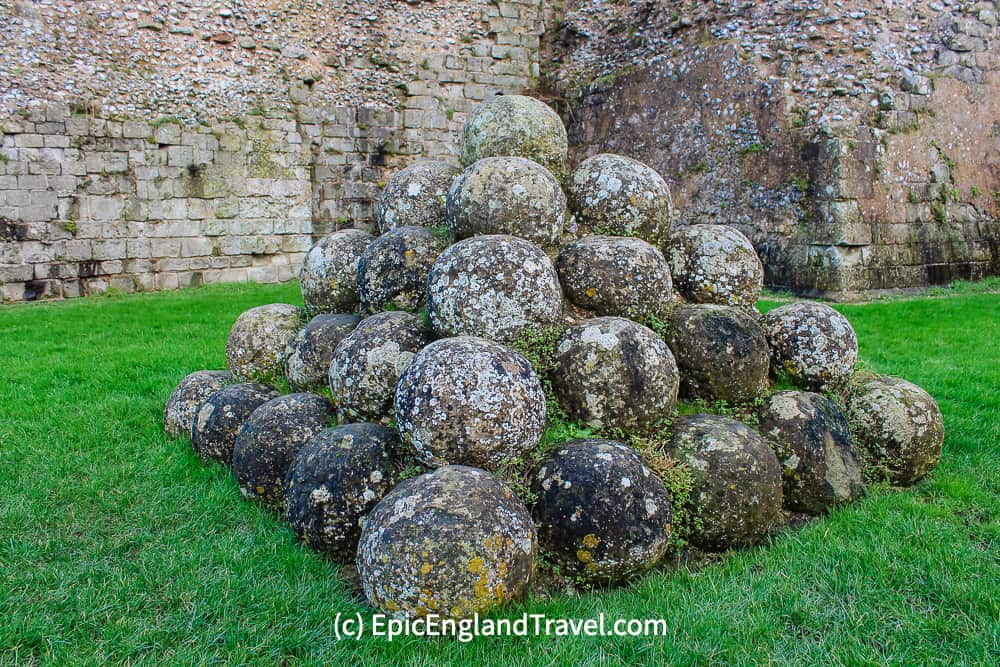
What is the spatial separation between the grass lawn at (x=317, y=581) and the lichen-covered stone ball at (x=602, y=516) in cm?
12

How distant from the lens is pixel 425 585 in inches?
100

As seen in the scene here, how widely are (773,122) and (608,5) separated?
16.3ft

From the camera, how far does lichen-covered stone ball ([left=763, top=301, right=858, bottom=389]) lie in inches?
157

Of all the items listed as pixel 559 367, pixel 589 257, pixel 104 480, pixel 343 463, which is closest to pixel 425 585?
pixel 343 463

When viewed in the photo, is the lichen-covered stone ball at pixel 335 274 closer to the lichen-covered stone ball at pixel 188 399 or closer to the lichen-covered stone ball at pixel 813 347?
the lichen-covered stone ball at pixel 188 399

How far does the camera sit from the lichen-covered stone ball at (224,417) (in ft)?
13.8

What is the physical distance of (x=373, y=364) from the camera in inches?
141

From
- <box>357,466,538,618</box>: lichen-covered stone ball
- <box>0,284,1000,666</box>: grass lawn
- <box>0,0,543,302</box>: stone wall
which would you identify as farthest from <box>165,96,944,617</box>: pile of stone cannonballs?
<box>0,0,543,302</box>: stone wall

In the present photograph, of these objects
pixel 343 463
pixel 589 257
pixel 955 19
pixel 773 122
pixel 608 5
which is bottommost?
pixel 343 463

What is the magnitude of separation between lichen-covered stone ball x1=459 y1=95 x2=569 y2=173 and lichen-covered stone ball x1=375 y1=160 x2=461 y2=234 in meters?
0.23

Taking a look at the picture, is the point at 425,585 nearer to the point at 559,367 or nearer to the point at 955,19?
the point at 559,367

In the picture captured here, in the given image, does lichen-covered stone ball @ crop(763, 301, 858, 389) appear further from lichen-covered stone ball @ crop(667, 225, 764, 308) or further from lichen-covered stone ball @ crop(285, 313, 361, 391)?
lichen-covered stone ball @ crop(285, 313, 361, 391)

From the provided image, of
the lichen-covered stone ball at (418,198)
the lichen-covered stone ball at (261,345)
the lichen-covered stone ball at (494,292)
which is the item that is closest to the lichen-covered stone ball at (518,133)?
the lichen-covered stone ball at (418,198)

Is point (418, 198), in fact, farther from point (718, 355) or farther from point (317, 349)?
point (718, 355)
